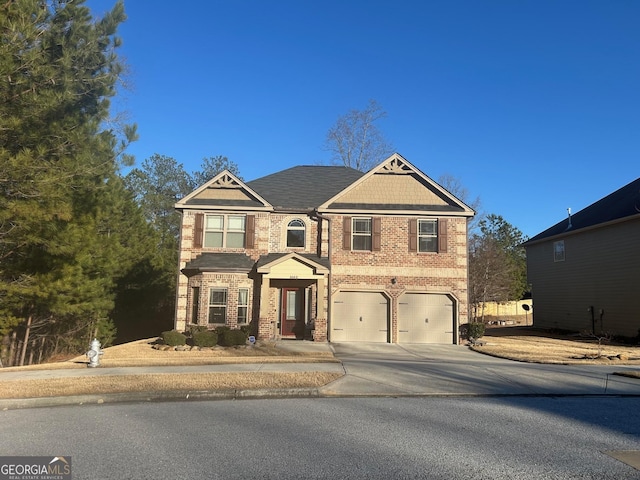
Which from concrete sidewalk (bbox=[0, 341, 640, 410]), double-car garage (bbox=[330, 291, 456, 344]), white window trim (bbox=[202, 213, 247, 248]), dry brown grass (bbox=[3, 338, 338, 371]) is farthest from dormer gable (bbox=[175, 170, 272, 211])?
concrete sidewalk (bbox=[0, 341, 640, 410])

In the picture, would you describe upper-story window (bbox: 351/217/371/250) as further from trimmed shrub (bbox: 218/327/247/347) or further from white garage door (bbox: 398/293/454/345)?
trimmed shrub (bbox: 218/327/247/347)

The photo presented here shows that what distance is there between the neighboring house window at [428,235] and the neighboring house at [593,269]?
8.95 metres

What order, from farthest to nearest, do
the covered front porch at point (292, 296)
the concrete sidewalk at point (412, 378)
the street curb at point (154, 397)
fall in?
the covered front porch at point (292, 296)
the concrete sidewalk at point (412, 378)
the street curb at point (154, 397)

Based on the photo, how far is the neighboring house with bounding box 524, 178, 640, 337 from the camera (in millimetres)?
21500

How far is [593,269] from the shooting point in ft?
79.0

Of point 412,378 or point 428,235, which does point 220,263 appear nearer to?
point 428,235

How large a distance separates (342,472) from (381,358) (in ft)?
32.2

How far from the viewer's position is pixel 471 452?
18.2 ft

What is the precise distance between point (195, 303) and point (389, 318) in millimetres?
8268

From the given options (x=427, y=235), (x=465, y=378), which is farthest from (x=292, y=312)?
(x=465, y=378)

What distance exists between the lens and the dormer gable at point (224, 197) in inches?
785

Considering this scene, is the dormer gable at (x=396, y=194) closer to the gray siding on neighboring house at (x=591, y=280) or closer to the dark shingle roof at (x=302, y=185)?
the dark shingle roof at (x=302, y=185)

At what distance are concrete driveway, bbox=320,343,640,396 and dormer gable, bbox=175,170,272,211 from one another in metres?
8.17

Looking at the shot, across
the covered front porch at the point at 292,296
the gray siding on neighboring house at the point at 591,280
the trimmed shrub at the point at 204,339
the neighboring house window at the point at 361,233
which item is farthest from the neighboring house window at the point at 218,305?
the gray siding on neighboring house at the point at 591,280
